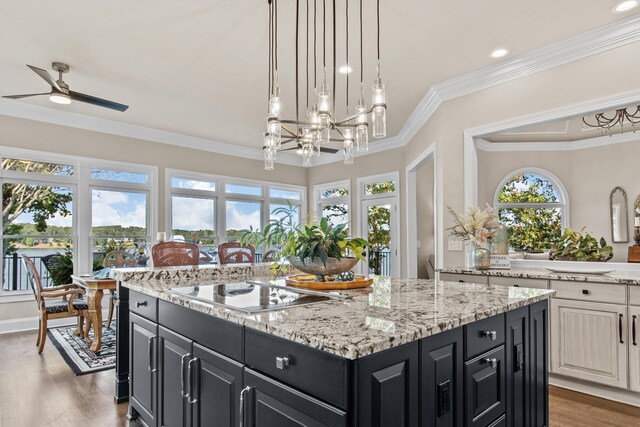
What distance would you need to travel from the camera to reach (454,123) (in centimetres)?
402

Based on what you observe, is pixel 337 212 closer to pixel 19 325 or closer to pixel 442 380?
pixel 19 325

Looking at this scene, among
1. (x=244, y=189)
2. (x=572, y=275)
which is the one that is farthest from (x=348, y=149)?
(x=244, y=189)

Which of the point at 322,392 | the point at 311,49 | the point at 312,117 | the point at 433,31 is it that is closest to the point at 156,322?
the point at 322,392

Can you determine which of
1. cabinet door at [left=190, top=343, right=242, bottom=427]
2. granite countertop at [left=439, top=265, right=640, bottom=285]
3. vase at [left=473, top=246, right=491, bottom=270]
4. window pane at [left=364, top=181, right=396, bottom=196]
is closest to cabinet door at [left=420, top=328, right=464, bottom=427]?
cabinet door at [left=190, top=343, right=242, bottom=427]

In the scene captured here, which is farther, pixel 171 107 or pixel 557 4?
pixel 171 107

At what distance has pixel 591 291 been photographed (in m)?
2.77

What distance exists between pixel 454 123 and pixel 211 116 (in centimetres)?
324

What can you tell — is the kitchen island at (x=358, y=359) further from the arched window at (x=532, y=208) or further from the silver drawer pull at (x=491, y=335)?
the arched window at (x=532, y=208)

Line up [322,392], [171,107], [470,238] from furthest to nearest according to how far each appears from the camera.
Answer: [171,107] → [470,238] → [322,392]

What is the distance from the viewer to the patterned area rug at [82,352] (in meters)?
3.53

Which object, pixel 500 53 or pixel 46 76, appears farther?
pixel 500 53

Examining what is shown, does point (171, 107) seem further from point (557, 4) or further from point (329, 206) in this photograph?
point (557, 4)

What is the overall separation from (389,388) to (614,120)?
12.2ft

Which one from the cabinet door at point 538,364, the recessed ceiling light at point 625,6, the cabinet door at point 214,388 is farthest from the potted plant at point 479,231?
the cabinet door at point 214,388
